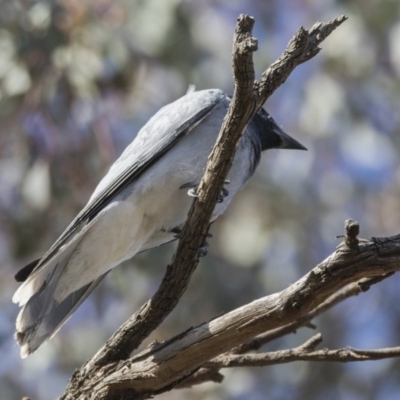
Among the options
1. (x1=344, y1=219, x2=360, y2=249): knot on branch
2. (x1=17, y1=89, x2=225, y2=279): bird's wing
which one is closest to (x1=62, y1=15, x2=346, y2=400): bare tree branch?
(x1=344, y1=219, x2=360, y2=249): knot on branch

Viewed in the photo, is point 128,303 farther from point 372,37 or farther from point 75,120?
point 372,37

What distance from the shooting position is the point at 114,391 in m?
2.47

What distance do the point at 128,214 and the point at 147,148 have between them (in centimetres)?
29

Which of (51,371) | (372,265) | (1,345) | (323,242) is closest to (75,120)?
(1,345)

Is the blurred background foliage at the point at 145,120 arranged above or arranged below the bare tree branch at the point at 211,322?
above

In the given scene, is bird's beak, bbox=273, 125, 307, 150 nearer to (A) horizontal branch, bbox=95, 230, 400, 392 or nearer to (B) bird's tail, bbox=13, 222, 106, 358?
(B) bird's tail, bbox=13, 222, 106, 358

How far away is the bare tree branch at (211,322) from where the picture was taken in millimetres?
2213

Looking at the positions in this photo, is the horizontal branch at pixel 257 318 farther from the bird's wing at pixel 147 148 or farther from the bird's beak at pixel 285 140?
the bird's beak at pixel 285 140

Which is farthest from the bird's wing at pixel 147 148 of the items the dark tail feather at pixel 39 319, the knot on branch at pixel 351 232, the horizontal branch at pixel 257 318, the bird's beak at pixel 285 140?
the knot on branch at pixel 351 232

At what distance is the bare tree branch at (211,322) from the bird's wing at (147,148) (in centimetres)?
55

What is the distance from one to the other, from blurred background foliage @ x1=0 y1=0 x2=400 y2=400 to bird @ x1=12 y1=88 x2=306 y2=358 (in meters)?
1.28

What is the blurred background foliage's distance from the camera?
4656mm

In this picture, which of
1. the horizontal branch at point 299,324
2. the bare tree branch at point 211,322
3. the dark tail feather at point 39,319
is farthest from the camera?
the dark tail feather at point 39,319

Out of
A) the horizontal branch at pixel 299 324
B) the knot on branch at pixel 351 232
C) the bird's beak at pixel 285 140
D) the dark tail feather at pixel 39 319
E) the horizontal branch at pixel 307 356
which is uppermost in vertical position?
the bird's beak at pixel 285 140
